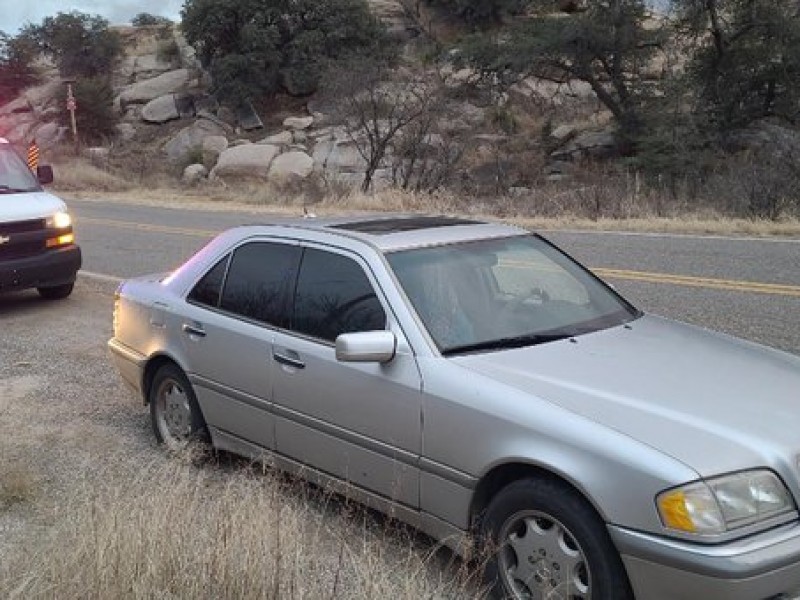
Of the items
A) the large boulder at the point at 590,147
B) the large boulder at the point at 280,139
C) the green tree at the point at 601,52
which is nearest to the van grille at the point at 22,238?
the green tree at the point at 601,52

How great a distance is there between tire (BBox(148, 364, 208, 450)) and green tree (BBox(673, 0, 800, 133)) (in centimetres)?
2846

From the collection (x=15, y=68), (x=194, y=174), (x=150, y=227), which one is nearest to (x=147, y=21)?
(x=15, y=68)

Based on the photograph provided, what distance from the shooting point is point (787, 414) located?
3.62 m

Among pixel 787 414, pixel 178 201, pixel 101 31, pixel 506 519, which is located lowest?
pixel 178 201

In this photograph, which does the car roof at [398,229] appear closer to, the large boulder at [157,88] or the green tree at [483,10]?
the green tree at [483,10]

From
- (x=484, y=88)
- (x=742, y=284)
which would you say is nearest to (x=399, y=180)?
(x=484, y=88)

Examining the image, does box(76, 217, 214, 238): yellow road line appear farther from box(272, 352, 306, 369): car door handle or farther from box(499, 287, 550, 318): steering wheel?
box(499, 287, 550, 318): steering wheel

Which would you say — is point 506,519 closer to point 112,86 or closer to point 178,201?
point 178,201

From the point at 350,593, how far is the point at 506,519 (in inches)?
26.3

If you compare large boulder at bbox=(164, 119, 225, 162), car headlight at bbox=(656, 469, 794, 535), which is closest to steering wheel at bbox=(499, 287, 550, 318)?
car headlight at bbox=(656, 469, 794, 535)

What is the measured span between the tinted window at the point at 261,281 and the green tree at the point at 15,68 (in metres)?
57.1

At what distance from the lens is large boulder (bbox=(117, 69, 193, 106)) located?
51469 millimetres

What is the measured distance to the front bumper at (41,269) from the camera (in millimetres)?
10117

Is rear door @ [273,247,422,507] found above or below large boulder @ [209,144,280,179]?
above
